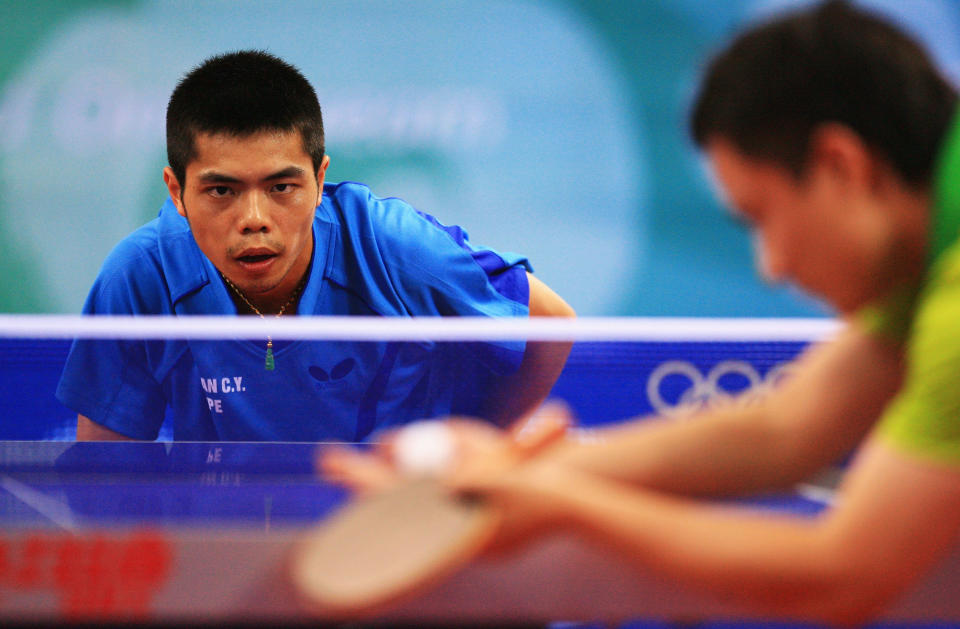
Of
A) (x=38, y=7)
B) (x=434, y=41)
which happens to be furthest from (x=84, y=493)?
(x=38, y=7)

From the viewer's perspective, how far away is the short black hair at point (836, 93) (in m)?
0.85

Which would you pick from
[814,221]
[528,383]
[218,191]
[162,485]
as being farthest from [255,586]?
[528,383]

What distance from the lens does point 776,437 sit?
104 cm

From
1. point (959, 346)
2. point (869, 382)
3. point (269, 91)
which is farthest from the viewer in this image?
point (269, 91)

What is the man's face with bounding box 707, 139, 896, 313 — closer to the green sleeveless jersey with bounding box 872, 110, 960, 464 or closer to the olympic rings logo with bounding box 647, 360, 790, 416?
the green sleeveless jersey with bounding box 872, 110, 960, 464

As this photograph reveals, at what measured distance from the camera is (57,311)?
14.8ft

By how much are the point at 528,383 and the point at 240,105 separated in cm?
96

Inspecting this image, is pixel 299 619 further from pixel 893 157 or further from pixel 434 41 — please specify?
pixel 434 41

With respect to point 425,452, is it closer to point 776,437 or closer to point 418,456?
point 418,456

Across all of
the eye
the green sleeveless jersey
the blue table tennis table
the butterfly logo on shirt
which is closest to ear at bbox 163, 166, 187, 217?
the eye

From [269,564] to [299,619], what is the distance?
6 centimetres

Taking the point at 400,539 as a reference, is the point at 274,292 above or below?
above

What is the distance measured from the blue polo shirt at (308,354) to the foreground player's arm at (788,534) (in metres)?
1.53

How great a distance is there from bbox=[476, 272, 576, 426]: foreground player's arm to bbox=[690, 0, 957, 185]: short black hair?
154 cm
